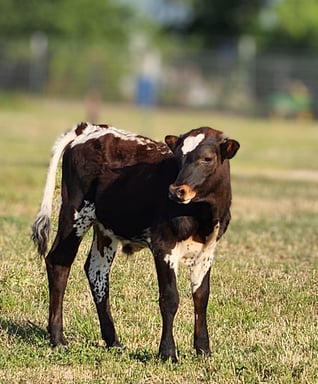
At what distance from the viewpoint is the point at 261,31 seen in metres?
70.9

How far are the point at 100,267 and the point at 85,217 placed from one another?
0.51 m

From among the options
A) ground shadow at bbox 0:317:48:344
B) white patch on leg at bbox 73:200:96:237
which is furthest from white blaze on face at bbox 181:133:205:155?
ground shadow at bbox 0:317:48:344

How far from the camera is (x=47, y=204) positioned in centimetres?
888

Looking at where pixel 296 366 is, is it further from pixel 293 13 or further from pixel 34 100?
pixel 293 13

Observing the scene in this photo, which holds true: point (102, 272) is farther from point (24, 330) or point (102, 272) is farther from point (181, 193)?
point (181, 193)

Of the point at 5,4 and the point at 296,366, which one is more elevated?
the point at 5,4

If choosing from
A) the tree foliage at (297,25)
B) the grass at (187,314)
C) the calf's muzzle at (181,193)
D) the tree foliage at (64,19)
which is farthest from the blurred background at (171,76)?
the calf's muzzle at (181,193)

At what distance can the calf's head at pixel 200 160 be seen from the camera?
25.2 ft

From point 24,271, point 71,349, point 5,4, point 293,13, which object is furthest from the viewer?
point 293,13

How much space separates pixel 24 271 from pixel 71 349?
2032mm

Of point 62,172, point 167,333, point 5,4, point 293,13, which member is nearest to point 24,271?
point 62,172

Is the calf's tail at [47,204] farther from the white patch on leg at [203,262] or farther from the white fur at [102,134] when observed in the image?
the white patch on leg at [203,262]

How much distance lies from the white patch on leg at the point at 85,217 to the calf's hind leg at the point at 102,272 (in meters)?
0.10

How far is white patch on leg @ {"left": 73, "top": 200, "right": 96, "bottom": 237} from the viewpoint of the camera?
860cm
